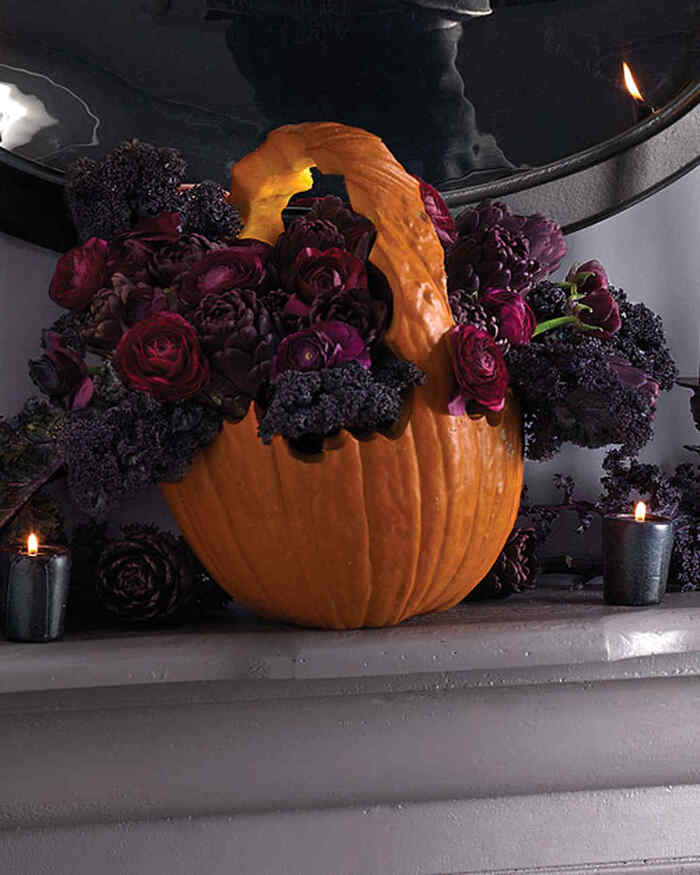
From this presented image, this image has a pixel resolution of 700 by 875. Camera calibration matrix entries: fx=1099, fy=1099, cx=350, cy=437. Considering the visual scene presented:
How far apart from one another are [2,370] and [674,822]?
0.63m

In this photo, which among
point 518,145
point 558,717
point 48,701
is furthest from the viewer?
point 518,145

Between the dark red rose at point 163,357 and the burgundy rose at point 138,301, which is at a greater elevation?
the burgundy rose at point 138,301

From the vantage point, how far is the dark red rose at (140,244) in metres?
0.71

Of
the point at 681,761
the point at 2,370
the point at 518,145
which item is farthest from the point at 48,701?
the point at 518,145

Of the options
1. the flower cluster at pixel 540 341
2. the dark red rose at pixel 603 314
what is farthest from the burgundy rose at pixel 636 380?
the dark red rose at pixel 603 314

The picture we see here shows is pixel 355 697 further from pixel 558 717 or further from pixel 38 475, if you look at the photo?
pixel 38 475

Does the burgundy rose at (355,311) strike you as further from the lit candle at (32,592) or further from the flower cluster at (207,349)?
the lit candle at (32,592)

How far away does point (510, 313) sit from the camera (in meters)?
0.75

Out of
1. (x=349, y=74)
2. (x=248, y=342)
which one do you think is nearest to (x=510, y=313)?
(x=248, y=342)

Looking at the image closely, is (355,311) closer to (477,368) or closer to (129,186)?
(477,368)

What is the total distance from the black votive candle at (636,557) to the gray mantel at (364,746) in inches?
0.8

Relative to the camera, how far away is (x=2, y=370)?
0.87m

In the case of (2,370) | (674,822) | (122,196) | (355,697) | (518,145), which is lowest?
(674,822)

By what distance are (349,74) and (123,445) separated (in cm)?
42
